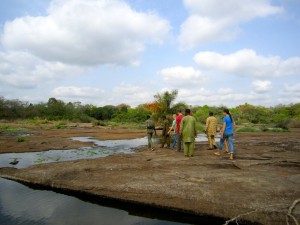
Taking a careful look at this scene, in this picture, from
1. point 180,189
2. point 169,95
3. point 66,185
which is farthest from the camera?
point 169,95

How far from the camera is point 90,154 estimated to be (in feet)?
50.9

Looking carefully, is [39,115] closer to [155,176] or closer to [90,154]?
[90,154]

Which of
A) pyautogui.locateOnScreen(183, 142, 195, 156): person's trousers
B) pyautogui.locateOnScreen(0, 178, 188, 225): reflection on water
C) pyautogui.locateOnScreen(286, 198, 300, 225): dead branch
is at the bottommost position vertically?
pyautogui.locateOnScreen(0, 178, 188, 225): reflection on water

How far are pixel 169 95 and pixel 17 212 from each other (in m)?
32.6

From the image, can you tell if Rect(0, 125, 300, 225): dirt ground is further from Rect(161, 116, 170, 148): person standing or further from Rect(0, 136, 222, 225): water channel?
Rect(161, 116, 170, 148): person standing

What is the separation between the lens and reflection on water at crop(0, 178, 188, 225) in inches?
250

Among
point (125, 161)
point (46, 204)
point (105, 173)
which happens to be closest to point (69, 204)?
point (46, 204)

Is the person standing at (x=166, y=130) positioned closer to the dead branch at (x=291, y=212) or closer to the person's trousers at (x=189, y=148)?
the person's trousers at (x=189, y=148)

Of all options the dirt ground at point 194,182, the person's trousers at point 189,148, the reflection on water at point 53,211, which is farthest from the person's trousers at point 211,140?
the reflection on water at point 53,211

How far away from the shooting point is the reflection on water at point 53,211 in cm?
635

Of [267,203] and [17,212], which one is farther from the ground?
[267,203]

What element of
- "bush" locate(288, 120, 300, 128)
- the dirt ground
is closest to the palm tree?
"bush" locate(288, 120, 300, 128)

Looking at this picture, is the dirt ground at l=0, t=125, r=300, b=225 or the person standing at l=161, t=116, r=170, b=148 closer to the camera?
the dirt ground at l=0, t=125, r=300, b=225

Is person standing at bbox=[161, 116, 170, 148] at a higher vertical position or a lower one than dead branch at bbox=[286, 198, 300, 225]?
higher
